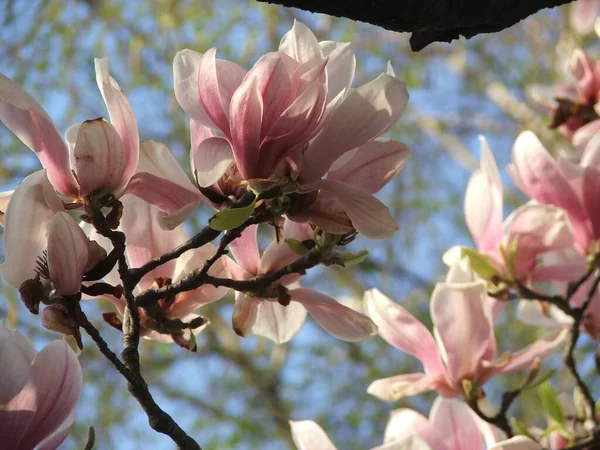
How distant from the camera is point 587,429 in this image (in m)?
0.83

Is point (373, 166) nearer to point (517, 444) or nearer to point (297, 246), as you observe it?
point (297, 246)

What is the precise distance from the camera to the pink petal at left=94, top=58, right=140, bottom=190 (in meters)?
0.57

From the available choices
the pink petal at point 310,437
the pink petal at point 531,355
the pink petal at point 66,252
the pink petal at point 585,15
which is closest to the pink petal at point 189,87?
the pink petal at point 66,252

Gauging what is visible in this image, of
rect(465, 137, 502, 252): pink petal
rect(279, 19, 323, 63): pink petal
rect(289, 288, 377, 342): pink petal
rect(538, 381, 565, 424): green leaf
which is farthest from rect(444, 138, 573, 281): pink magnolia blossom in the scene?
rect(279, 19, 323, 63): pink petal

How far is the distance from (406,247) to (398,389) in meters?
2.73

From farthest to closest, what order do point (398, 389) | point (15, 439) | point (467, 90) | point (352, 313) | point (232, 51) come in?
point (467, 90) → point (232, 51) → point (398, 389) → point (352, 313) → point (15, 439)

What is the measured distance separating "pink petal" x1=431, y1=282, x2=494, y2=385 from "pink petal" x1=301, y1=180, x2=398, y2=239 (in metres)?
0.21

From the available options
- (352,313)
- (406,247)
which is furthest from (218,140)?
(406,247)

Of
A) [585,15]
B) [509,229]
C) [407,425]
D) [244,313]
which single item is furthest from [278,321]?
[585,15]

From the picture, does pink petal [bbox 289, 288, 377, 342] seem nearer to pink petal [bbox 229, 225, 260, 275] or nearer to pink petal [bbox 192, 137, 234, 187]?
pink petal [bbox 229, 225, 260, 275]

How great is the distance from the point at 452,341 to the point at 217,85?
0.34 metres

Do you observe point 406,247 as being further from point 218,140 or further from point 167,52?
point 218,140

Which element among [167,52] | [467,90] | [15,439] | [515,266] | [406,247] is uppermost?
[15,439]

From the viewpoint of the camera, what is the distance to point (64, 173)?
0.57m
